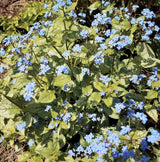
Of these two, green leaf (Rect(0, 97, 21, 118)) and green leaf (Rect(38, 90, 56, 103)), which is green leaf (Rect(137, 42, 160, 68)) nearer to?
green leaf (Rect(38, 90, 56, 103))

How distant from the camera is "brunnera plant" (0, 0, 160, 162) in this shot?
3184mm

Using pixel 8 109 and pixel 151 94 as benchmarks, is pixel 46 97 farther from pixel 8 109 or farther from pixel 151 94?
pixel 151 94

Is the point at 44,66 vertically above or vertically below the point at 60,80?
above

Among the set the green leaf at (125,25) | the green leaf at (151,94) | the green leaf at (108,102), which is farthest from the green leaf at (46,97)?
the green leaf at (125,25)

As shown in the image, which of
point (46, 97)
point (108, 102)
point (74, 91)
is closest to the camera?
point (108, 102)

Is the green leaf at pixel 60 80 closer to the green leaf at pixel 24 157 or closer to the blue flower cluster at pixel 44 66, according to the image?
the blue flower cluster at pixel 44 66

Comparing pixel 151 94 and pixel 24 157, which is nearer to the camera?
pixel 151 94

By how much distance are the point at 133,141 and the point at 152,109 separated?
2.85 feet

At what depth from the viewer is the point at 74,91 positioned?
3701mm

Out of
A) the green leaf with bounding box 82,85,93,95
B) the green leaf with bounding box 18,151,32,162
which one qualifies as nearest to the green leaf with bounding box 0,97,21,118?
the green leaf with bounding box 18,151,32,162

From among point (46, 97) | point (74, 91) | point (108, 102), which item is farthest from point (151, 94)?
point (46, 97)

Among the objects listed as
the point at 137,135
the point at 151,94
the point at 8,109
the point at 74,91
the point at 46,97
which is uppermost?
the point at 46,97

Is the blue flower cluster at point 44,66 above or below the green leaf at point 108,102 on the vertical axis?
above

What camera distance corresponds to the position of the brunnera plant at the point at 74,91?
125 inches
